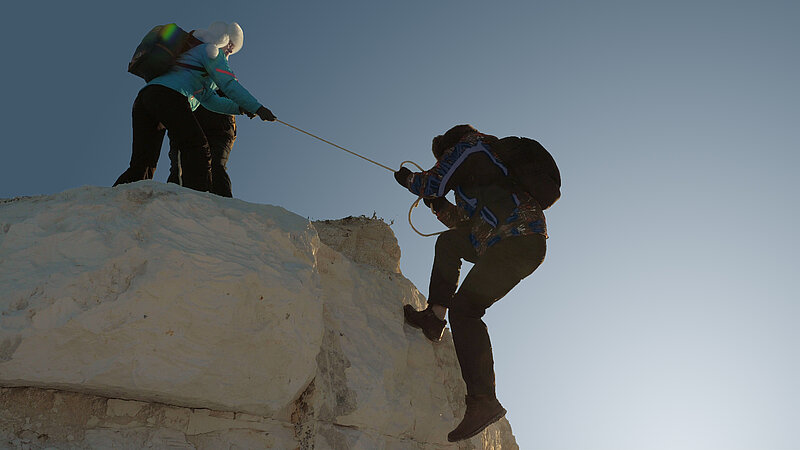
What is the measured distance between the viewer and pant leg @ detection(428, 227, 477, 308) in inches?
153

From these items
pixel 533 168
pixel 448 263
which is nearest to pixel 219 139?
pixel 448 263

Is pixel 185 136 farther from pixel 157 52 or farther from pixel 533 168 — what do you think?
pixel 533 168

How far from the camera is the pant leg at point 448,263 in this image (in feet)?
12.8

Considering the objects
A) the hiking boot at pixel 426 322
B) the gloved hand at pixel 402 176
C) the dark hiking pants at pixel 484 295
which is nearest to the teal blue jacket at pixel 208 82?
the gloved hand at pixel 402 176

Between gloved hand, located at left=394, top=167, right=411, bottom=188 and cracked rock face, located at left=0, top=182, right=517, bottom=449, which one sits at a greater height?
gloved hand, located at left=394, top=167, right=411, bottom=188

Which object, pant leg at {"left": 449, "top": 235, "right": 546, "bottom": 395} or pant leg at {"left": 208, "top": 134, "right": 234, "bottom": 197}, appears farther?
pant leg at {"left": 208, "top": 134, "right": 234, "bottom": 197}

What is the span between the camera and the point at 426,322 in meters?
3.88

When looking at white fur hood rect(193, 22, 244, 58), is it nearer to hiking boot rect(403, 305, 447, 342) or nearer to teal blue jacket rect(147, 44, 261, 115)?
teal blue jacket rect(147, 44, 261, 115)

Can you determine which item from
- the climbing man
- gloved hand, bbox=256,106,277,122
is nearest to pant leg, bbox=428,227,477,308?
the climbing man

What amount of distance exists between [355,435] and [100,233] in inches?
57.6

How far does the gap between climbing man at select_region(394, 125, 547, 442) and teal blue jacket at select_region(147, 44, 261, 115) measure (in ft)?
3.99

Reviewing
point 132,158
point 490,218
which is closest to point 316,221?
point 132,158

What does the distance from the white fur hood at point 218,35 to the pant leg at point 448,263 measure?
1829mm

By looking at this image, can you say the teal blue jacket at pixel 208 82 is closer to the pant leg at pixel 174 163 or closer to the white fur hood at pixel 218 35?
the white fur hood at pixel 218 35
